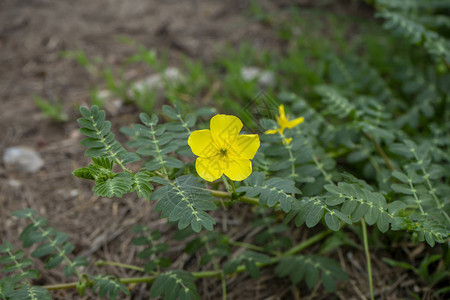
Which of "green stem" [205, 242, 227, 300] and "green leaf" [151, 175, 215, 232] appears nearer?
"green leaf" [151, 175, 215, 232]

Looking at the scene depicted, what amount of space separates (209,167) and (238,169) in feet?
0.35

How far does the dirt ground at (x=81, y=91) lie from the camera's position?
201 centimetres

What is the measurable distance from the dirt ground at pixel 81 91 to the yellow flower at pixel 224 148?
744mm

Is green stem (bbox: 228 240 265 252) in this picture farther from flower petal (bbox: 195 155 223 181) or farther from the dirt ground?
flower petal (bbox: 195 155 223 181)

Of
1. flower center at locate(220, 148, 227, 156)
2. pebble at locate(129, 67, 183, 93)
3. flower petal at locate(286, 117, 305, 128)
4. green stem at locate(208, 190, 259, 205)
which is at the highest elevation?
flower center at locate(220, 148, 227, 156)

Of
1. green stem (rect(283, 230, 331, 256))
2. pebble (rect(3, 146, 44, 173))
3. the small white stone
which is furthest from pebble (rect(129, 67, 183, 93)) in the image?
green stem (rect(283, 230, 331, 256))

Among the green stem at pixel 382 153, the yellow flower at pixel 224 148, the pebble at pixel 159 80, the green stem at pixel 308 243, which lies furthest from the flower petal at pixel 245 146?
the pebble at pixel 159 80

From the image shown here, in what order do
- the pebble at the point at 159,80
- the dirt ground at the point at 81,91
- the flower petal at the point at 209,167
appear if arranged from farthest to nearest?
1. the pebble at the point at 159,80
2. the dirt ground at the point at 81,91
3. the flower petal at the point at 209,167

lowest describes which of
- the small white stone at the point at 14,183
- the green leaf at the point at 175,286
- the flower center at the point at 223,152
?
the small white stone at the point at 14,183

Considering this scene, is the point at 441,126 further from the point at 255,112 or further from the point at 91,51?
the point at 91,51

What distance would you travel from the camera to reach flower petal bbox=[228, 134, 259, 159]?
1426 mm

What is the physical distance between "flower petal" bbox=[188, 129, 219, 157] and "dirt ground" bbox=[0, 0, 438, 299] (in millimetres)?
772

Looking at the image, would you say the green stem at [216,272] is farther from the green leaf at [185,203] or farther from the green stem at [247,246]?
the green leaf at [185,203]

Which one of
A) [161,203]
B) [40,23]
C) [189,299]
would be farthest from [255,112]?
[40,23]
